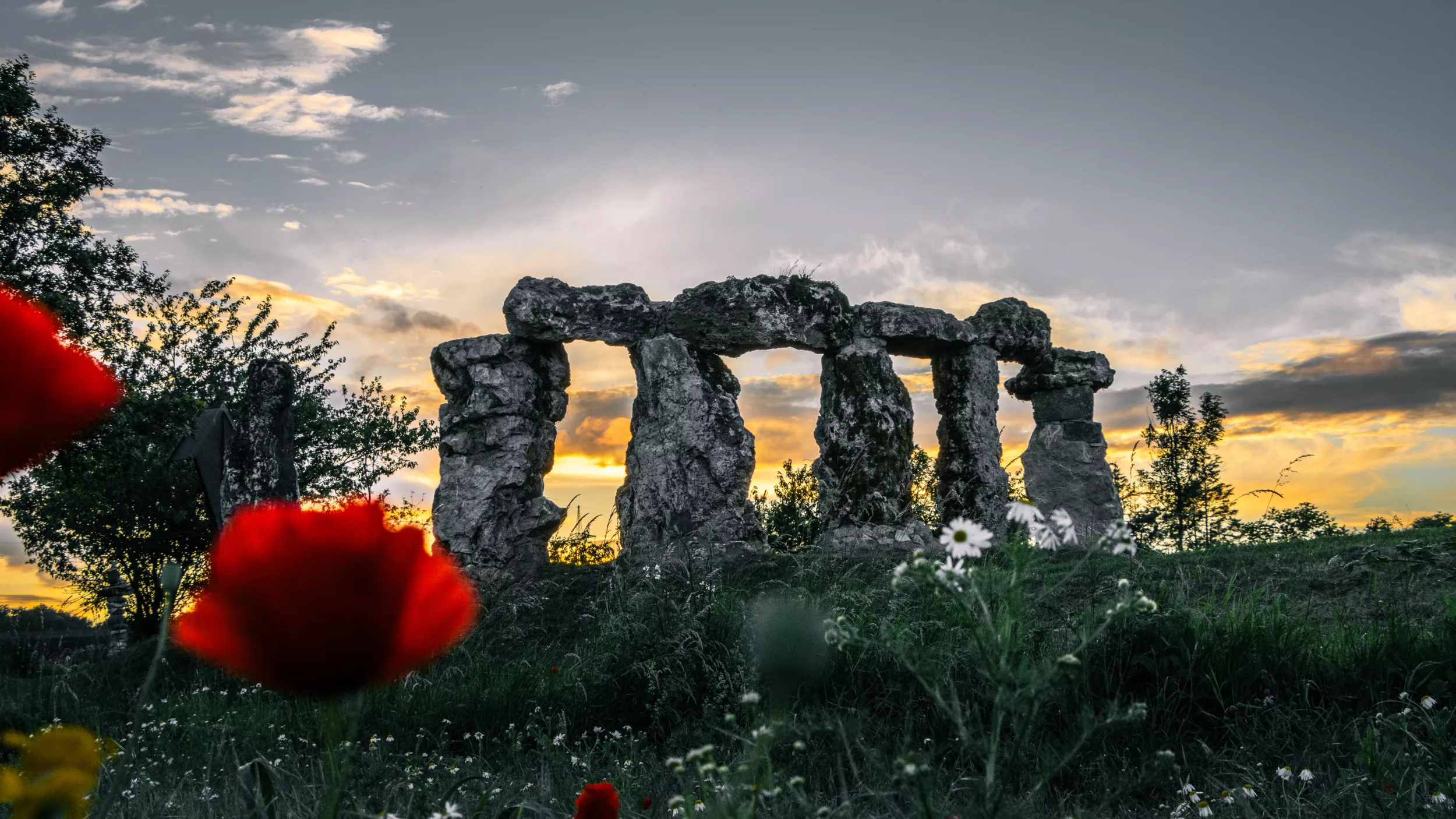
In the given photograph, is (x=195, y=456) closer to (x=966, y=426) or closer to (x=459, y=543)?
(x=459, y=543)

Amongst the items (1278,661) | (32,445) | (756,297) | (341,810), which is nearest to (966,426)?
(756,297)

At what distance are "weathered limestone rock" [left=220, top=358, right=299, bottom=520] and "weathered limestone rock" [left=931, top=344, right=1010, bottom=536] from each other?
7.00 m

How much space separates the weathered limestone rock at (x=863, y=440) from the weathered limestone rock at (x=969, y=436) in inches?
41.9

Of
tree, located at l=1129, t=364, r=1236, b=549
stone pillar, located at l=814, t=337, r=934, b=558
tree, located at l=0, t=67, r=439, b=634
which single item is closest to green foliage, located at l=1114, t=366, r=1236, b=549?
tree, located at l=1129, t=364, r=1236, b=549

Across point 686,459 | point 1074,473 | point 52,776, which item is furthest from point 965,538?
point 1074,473

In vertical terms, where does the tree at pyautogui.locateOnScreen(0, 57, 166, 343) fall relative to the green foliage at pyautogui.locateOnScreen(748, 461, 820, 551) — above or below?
above

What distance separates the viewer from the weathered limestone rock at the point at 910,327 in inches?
424

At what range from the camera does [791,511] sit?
13.3 m

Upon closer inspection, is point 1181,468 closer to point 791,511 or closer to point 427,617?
point 791,511

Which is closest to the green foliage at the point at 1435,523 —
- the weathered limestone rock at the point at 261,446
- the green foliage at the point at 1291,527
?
the green foliage at the point at 1291,527

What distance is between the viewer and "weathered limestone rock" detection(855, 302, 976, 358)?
→ 10773 millimetres

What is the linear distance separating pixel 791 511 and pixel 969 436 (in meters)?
2.88

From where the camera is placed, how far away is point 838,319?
10547 mm

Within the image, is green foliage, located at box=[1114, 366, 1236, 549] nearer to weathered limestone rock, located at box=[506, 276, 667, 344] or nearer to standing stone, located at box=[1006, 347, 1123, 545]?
standing stone, located at box=[1006, 347, 1123, 545]
